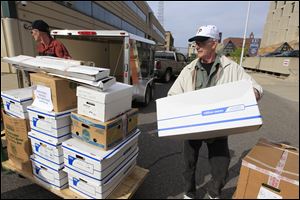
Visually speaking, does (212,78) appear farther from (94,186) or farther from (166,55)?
(166,55)

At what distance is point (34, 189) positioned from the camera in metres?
2.44

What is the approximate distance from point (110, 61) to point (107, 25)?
1181 centimetres

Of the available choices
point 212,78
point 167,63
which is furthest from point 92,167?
point 167,63

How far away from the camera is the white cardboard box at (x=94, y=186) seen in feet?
6.64

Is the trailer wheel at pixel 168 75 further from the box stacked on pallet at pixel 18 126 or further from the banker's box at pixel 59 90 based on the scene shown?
the banker's box at pixel 59 90

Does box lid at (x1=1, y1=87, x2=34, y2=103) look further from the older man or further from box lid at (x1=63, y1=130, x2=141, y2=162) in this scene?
the older man

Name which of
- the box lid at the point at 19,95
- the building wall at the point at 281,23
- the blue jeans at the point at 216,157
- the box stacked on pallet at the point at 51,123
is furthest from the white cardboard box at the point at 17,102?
the building wall at the point at 281,23

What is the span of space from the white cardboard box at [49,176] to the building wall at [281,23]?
42.7m

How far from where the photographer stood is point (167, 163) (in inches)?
126

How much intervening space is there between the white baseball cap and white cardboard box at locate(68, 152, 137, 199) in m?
1.60

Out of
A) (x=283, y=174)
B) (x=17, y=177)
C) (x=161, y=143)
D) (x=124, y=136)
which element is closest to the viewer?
(x=283, y=174)

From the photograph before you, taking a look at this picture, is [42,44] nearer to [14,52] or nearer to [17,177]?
[17,177]

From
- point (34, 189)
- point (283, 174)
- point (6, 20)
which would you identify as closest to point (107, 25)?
point (6, 20)

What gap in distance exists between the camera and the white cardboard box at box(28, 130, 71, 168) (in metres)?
2.14
